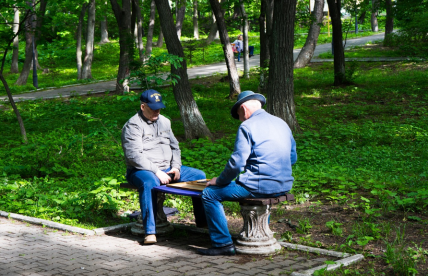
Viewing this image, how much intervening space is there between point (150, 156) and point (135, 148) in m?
0.28

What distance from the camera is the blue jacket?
480 cm

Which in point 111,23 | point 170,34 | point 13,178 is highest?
point 111,23

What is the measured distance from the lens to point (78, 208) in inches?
274

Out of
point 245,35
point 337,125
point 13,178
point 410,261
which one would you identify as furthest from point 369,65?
point 410,261

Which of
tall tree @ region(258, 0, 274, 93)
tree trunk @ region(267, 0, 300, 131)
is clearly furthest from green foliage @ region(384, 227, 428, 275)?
tall tree @ region(258, 0, 274, 93)

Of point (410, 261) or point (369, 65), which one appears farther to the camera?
point (369, 65)

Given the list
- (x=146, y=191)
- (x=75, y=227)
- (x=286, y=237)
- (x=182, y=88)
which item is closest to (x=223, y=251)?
(x=286, y=237)

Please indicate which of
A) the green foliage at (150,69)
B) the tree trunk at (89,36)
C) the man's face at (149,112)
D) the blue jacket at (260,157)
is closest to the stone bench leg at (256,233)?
the blue jacket at (260,157)

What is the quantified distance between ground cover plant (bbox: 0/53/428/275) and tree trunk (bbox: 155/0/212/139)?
0.44 meters

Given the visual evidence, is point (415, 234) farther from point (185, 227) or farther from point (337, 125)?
point (337, 125)

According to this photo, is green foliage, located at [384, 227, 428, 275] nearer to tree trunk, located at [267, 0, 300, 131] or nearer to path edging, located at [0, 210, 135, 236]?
path edging, located at [0, 210, 135, 236]

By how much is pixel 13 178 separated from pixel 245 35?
13267 mm

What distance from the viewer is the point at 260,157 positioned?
4.82 m

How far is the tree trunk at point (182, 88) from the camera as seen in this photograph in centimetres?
1166
